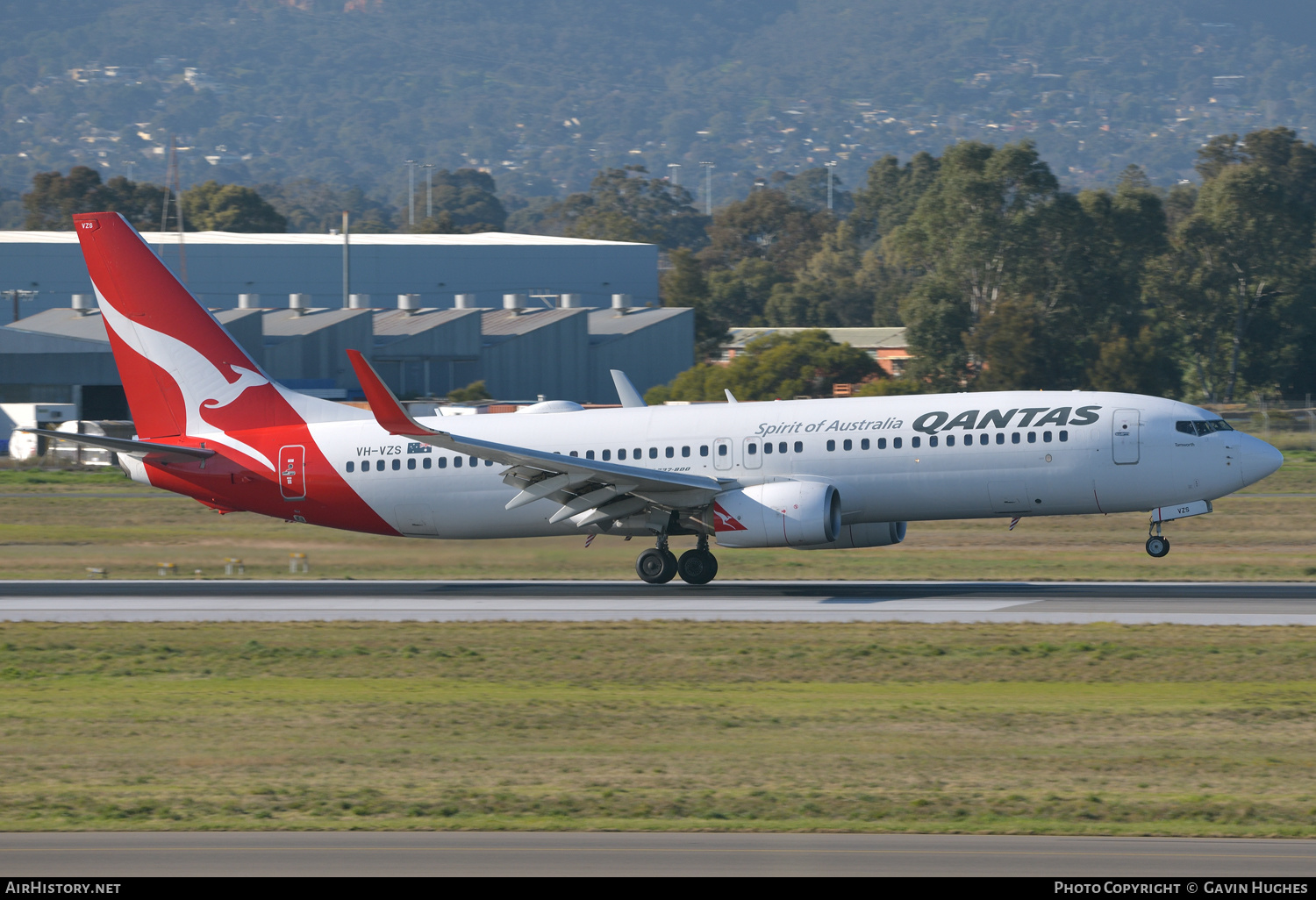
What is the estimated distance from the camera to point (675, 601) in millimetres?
31000

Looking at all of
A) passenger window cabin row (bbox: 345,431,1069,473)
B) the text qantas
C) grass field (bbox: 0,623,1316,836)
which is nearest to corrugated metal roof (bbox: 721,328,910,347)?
passenger window cabin row (bbox: 345,431,1069,473)

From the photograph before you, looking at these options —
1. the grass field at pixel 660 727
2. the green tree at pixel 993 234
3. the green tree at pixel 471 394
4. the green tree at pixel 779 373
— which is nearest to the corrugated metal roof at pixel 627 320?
the green tree at pixel 471 394

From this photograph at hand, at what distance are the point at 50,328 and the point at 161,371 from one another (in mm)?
57967

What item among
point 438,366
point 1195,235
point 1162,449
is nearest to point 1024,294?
point 1195,235

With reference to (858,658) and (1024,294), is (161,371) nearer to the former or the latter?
(858,658)

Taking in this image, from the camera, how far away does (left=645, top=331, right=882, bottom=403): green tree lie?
84.5 metres

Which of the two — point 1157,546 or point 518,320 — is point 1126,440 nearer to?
point 1157,546

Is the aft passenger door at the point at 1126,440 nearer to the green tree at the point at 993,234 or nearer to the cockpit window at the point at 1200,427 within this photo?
the cockpit window at the point at 1200,427

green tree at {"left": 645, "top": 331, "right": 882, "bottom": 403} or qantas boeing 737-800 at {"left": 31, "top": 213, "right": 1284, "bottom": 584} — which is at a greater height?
green tree at {"left": 645, "top": 331, "right": 882, "bottom": 403}

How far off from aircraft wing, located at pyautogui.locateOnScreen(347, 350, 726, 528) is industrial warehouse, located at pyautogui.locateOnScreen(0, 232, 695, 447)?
53459mm

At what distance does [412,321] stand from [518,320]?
6.95 m

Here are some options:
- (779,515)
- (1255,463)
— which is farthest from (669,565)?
(1255,463)

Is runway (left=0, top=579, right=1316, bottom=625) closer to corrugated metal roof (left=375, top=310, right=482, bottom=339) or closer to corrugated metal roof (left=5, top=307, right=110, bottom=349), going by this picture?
corrugated metal roof (left=5, top=307, right=110, bottom=349)

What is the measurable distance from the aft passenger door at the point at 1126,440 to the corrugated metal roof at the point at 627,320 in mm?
70099
